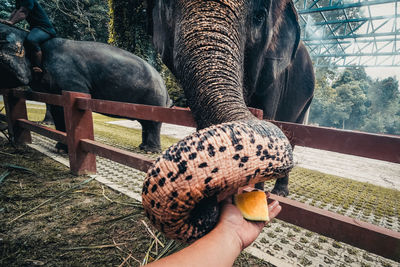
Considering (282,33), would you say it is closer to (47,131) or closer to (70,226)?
(70,226)

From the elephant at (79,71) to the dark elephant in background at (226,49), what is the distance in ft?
5.62

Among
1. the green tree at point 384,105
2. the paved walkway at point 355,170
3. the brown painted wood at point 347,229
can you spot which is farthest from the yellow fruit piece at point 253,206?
the green tree at point 384,105

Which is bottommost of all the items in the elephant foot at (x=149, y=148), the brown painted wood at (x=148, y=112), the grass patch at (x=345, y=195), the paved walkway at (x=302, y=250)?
the grass patch at (x=345, y=195)

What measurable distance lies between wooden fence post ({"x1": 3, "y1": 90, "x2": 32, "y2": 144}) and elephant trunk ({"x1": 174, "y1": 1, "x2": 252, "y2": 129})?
4.38 m

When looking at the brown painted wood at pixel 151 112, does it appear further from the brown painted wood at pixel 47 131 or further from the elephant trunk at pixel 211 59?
the brown painted wood at pixel 47 131

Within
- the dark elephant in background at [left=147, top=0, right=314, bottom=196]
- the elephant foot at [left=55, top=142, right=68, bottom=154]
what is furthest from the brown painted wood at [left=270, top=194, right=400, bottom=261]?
the elephant foot at [left=55, top=142, right=68, bottom=154]

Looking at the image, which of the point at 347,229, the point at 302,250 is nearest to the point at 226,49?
the point at 347,229

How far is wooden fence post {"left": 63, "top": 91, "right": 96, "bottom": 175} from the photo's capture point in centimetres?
303

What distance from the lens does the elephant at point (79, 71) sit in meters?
3.99

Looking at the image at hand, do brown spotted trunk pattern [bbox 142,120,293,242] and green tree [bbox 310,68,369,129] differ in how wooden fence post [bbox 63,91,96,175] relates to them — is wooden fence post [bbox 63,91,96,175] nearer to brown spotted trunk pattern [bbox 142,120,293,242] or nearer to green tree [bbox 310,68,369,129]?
brown spotted trunk pattern [bbox 142,120,293,242]

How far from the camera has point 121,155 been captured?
2.49 meters

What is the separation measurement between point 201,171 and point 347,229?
3.94 feet

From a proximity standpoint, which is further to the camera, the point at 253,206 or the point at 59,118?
the point at 59,118

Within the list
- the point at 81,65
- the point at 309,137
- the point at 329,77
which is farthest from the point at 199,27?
the point at 329,77
